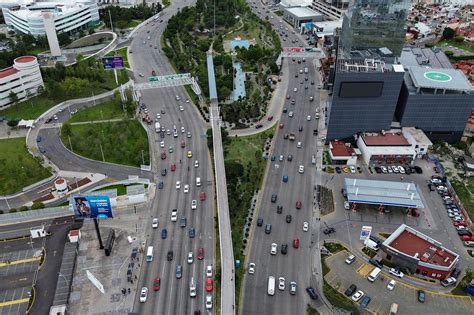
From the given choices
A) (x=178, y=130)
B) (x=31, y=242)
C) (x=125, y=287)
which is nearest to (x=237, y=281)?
(x=125, y=287)

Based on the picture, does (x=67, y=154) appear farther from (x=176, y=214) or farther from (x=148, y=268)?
(x=148, y=268)

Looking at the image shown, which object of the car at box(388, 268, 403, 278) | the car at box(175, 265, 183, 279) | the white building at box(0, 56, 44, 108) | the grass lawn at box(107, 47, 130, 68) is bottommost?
the car at box(388, 268, 403, 278)

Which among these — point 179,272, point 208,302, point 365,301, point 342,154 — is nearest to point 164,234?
point 179,272

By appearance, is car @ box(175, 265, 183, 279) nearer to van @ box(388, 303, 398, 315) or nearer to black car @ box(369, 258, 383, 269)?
black car @ box(369, 258, 383, 269)

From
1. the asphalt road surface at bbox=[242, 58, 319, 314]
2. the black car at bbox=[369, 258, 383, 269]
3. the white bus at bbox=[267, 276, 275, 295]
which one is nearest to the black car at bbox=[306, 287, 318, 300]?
the asphalt road surface at bbox=[242, 58, 319, 314]

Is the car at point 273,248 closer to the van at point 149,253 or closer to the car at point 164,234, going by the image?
the car at point 164,234

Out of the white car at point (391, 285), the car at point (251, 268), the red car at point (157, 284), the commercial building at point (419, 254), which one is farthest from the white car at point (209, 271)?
the commercial building at point (419, 254)

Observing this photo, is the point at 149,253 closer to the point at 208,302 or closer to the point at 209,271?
the point at 209,271
